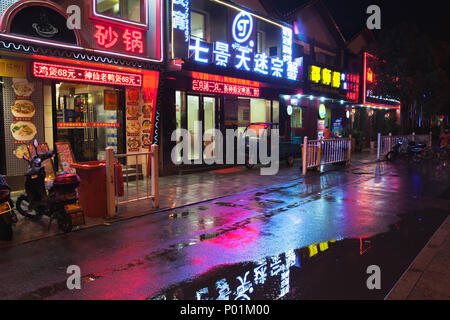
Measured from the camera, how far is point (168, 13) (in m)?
11.9

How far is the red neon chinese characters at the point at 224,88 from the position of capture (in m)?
Answer: 13.9

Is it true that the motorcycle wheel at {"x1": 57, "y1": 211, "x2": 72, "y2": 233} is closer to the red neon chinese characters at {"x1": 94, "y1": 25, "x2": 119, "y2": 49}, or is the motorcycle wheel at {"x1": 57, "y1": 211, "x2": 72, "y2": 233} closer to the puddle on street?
the puddle on street

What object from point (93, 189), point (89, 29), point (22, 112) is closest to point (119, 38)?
point (89, 29)

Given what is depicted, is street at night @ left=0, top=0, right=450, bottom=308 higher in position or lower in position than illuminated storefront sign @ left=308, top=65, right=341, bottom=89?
lower

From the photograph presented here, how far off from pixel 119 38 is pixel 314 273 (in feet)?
30.1

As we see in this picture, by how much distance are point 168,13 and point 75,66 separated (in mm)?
3569

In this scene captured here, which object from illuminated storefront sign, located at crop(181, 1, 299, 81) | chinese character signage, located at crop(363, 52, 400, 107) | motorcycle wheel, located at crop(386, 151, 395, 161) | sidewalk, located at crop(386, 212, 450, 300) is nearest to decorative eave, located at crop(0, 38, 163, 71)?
illuminated storefront sign, located at crop(181, 1, 299, 81)

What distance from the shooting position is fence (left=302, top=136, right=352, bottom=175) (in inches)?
539

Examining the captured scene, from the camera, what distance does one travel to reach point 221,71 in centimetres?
1344

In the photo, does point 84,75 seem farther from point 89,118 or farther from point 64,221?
point 64,221

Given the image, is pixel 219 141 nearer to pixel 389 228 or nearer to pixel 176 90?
pixel 176 90

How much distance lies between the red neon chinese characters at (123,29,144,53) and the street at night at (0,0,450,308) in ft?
0.16

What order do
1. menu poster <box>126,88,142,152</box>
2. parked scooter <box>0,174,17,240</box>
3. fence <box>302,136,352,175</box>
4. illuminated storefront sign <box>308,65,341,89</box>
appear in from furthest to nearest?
illuminated storefront sign <box>308,65,341,89</box> → fence <box>302,136,352,175</box> → menu poster <box>126,88,142,152</box> → parked scooter <box>0,174,17,240</box>

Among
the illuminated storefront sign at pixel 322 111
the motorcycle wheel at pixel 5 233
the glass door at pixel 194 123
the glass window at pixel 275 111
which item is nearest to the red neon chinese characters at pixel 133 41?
the glass door at pixel 194 123
